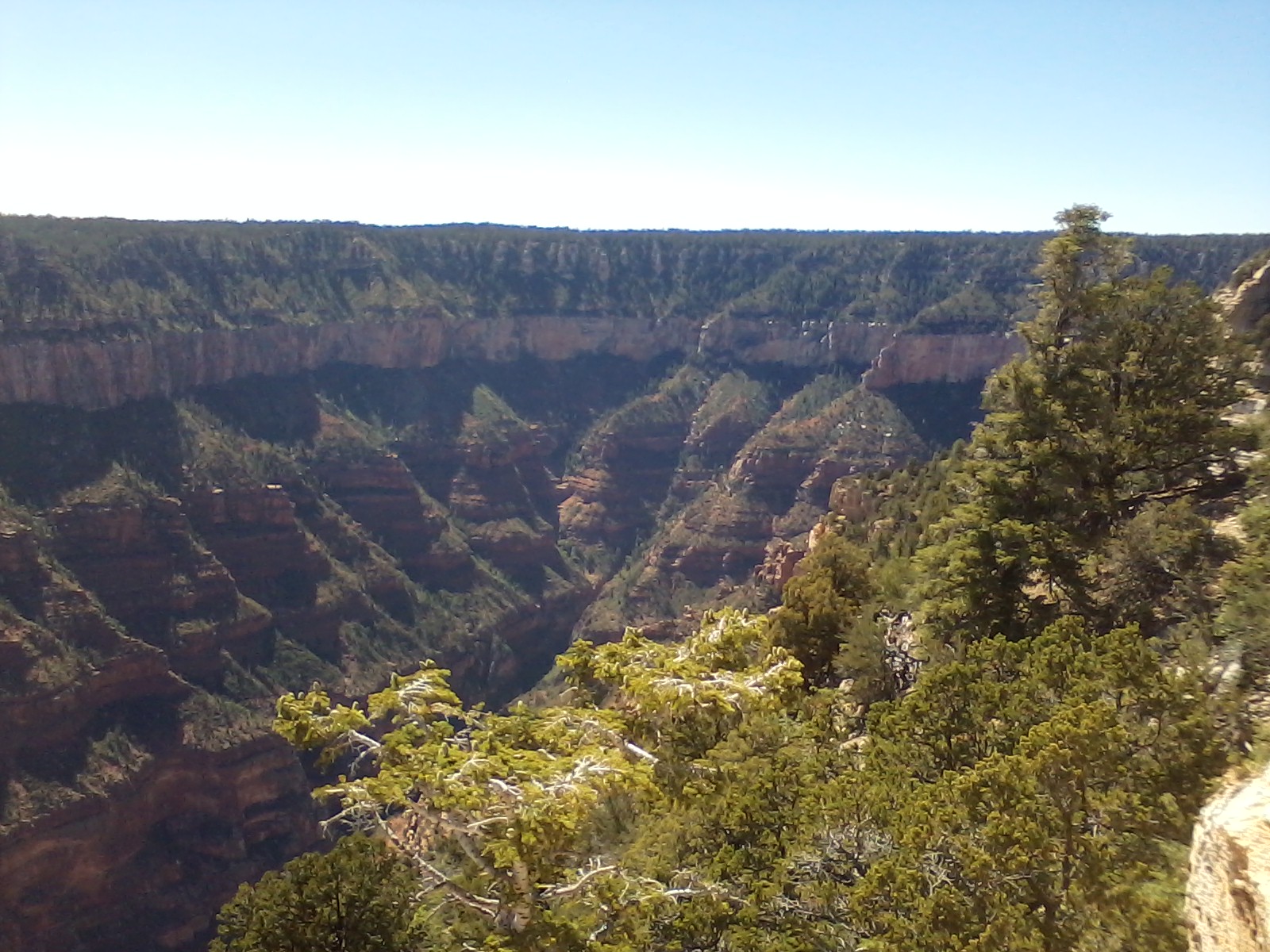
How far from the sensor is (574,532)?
117 m

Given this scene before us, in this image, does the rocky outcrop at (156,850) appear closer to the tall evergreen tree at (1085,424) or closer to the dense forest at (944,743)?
the dense forest at (944,743)

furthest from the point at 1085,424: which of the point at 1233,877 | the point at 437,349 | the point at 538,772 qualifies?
the point at 437,349

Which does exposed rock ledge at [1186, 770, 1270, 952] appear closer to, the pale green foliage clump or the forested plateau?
the forested plateau

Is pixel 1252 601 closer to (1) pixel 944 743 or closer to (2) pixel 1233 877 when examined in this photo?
(1) pixel 944 743

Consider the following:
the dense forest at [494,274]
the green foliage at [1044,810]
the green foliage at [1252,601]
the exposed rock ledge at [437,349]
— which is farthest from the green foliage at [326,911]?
the dense forest at [494,274]

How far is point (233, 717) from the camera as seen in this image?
66312 mm

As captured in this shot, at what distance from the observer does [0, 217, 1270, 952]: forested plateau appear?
48.4 feet

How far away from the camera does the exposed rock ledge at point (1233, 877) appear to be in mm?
8438

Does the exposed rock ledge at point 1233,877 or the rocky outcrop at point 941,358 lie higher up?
the exposed rock ledge at point 1233,877

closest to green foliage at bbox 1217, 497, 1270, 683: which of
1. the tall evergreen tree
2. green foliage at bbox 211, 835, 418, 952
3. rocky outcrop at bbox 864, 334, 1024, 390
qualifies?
the tall evergreen tree

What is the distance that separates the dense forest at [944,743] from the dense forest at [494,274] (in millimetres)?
65046

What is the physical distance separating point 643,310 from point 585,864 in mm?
130214

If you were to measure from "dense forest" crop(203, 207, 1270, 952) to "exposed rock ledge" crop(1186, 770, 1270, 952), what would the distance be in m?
0.47

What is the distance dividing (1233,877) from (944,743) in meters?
5.17
